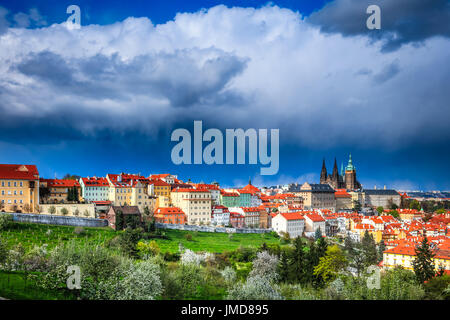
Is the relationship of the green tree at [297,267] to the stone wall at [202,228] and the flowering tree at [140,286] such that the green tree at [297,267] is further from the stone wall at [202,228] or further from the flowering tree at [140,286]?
the stone wall at [202,228]

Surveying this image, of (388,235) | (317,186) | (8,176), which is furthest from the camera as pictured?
(317,186)

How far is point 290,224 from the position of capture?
6662 cm

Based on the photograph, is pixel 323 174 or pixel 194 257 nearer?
pixel 194 257

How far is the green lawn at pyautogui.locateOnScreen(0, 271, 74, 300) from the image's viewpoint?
69.8 feet

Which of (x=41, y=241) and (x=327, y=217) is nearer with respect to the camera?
(x=41, y=241)

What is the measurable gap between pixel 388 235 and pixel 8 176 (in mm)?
56241

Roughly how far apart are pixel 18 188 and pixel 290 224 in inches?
1559

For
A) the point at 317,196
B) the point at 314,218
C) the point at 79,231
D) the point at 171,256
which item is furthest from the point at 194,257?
the point at 317,196

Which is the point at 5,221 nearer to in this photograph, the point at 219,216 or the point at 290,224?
the point at 219,216

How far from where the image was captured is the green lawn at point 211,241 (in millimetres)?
47531
